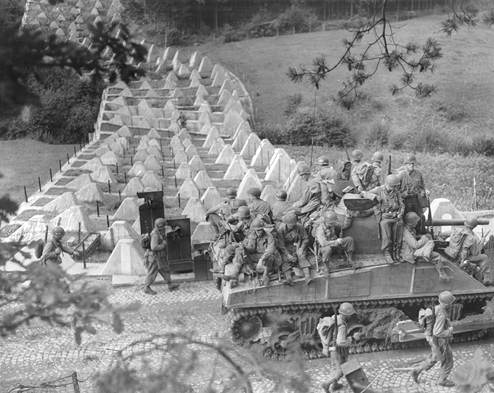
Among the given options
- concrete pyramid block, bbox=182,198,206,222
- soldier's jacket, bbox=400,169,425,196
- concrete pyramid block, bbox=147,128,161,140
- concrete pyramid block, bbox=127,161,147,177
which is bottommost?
concrete pyramid block, bbox=182,198,206,222


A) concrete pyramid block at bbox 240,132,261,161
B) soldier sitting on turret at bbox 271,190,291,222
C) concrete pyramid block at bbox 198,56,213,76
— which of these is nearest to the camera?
soldier sitting on turret at bbox 271,190,291,222

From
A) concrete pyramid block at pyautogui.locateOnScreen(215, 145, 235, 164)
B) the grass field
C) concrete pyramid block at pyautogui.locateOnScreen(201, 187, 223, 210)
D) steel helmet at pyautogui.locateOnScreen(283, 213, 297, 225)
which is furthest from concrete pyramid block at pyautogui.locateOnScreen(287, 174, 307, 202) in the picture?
the grass field

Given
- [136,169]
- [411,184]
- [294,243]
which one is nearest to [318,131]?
[136,169]

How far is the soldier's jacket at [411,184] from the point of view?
1249 cm

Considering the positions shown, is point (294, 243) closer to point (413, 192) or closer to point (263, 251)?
point (263, 251)

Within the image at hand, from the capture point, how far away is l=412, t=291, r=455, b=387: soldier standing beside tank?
10.1 metres

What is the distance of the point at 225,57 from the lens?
3978 cm

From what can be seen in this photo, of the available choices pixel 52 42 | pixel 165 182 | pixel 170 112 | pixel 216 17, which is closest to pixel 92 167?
pixel 165 182

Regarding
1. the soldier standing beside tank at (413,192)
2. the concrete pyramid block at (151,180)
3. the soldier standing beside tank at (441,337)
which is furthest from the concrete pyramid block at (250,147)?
the soldier standing beside tank at (441,337)

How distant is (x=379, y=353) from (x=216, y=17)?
3603 cm

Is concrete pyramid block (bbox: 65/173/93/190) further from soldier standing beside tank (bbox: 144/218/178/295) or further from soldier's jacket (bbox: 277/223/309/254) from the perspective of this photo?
soldier's jacket (bbox: 277/223/309/254)

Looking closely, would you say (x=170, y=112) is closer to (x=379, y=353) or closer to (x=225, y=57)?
(x=225, y=57)

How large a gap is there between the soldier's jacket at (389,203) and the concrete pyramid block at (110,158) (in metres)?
12.4

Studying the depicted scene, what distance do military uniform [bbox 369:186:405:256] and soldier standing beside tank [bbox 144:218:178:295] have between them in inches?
184
